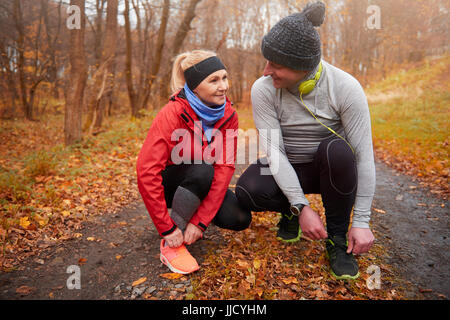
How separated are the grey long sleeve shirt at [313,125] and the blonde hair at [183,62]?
0.48m

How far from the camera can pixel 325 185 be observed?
1980mm

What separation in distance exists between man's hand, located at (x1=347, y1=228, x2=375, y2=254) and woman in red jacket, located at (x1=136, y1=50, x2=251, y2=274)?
0.82m

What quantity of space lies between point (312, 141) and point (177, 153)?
1071mm

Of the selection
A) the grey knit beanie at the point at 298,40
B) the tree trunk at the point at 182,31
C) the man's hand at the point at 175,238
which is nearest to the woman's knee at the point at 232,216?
the man's hand at the point at 175,238

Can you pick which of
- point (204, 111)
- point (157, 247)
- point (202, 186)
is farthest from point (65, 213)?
point (204, 111)

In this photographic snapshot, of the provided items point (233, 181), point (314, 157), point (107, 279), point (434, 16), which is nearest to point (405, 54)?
point (434, 16)

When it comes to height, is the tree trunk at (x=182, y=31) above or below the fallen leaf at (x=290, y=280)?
above

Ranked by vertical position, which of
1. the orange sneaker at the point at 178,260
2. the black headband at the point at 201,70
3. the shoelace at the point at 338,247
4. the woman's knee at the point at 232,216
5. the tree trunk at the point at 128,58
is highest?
the tree trunk at the point at 128,58

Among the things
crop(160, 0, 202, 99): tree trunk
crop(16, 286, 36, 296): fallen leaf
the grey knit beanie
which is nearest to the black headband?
the grey knit beanie

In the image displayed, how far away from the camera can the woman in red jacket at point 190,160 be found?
1993 millimetres

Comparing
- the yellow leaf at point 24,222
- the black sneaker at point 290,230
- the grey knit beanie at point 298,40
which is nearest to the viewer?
the grey knit beanie at point 298,40

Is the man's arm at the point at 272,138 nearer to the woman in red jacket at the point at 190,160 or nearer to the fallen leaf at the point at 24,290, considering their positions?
the woman in red jacket at the point at 190,160

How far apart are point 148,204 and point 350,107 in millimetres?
1557

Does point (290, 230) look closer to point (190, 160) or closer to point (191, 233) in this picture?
point (191, 233)
